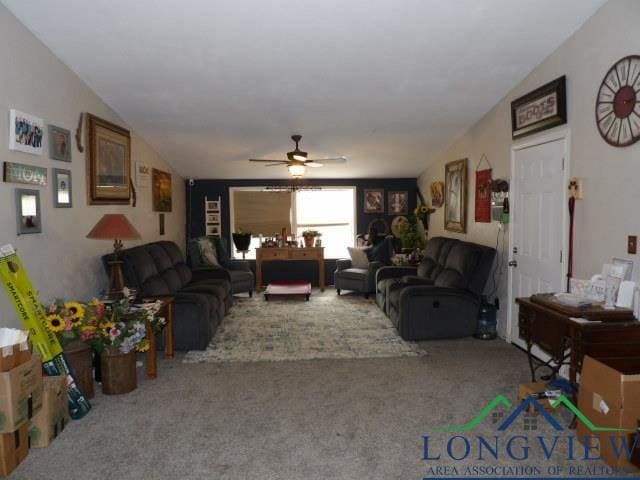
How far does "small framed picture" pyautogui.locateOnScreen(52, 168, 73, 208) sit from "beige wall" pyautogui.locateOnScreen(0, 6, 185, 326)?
0.16ft

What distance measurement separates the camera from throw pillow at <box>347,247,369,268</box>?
744 cm

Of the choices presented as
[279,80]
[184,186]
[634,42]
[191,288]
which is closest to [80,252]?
[191,288]

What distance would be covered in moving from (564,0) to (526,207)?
1.78m

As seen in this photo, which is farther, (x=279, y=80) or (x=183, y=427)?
(x=279, y=80)

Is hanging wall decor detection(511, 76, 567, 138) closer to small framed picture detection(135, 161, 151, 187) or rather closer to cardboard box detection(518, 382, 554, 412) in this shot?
cardboard box detection(518, 382, 554, 412)

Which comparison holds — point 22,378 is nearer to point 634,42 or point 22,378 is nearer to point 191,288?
point 191,288

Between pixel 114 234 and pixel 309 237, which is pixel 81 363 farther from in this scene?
pixel 309 237

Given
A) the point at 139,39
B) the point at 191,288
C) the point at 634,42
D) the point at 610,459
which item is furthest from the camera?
the point at 191,288

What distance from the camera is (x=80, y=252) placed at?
4.25 m

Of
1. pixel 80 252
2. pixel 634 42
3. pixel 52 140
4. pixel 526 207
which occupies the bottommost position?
pixel 80 252

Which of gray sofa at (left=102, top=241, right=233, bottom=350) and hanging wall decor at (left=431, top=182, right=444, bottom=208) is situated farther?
hanging wall decor at (left=431, top=182, right=444, bottom=208)

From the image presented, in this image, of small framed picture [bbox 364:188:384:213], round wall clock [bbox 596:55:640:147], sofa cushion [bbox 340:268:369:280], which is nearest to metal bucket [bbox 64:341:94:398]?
round wall clock [bbox 596:55:640:147]

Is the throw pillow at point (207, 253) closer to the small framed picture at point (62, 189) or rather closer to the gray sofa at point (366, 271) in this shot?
the gray sofa at point (366, 271)

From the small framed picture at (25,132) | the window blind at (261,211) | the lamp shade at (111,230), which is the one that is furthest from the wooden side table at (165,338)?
the window blind at (261,211)
